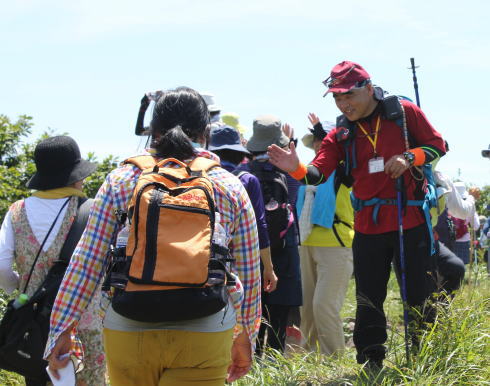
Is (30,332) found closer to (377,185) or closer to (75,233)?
(75,233)

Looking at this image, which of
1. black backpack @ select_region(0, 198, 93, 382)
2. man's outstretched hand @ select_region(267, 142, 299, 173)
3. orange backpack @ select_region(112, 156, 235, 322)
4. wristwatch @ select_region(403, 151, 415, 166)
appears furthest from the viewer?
man's outstretched hand @ select_region(267, 142, 299, 173)

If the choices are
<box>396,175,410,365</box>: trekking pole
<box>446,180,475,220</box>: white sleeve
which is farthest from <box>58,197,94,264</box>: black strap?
<box>446,180,475,220</box>: white sleeve

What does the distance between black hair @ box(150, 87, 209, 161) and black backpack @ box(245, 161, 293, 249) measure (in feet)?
7.84

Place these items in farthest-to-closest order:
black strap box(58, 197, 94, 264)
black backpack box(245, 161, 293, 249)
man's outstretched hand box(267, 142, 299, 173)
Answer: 1. black backpack box(245, 161, 293, 249)
2. man's outstretched hand box(267, 142, 299, 173)
3. black strap box(58, 197, 94, 264)

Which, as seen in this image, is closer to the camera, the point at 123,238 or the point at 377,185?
the point at 123,238

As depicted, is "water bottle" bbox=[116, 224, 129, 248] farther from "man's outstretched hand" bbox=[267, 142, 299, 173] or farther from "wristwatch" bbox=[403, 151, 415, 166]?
"wristwatch" bbox=[403, 151, 415, 166]

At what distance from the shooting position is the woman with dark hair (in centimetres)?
→ 257

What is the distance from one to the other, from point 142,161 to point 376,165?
2069mm

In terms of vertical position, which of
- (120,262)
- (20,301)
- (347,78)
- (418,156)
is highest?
(347,78)

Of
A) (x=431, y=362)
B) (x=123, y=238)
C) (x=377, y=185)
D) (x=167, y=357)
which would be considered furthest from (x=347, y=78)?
(x=167, y=357)

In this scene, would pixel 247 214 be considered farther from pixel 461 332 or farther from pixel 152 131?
pixel 461 332

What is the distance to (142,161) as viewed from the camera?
2758mm

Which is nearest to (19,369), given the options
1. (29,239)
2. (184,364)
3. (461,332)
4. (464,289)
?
(29,239)

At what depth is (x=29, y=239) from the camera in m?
4.05
